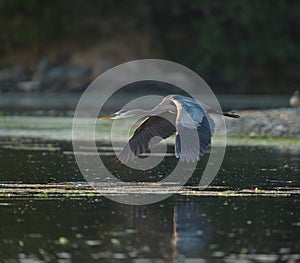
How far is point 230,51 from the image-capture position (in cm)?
4306

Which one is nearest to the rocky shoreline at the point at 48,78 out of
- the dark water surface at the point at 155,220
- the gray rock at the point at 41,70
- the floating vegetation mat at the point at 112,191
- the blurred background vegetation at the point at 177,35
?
the gray rock at the point at 41,70

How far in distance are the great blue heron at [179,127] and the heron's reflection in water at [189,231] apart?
0.61m

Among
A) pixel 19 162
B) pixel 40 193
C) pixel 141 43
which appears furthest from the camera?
pixel 141 43

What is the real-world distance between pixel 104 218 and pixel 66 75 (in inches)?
1328

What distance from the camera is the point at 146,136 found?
12727mm

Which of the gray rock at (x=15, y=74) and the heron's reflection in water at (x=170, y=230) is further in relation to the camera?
the gray rock at (x=15, y=74)

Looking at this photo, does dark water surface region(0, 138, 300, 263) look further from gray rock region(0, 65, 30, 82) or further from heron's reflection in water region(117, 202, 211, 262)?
gray rock region(0, 65, 30, 82)

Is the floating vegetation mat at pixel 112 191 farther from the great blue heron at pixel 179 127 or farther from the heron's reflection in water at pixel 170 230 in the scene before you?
the heron's reflection in water at pixel 170 230

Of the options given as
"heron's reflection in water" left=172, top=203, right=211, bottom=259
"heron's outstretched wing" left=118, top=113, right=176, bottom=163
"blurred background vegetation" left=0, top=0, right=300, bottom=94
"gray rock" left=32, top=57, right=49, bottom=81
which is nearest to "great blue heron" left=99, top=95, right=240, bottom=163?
"heron's outstretched wing" left=118, top=113, right=176, bottom=163

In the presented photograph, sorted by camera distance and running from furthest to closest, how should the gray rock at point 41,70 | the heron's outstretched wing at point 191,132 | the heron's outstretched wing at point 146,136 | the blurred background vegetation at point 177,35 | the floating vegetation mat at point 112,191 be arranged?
the gray rock at point 41,70 < the blurred background vegetation at point 177,35 < the heron's outstretched wing at point 146,136 < the floating vegetation mat at point 112,191 < the heron's outstretched wing at point 191,132

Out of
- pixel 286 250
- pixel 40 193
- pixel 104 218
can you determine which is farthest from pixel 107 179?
pixel 286 250

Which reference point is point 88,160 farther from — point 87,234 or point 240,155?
point 87,234

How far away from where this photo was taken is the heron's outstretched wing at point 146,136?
12688 millimetres

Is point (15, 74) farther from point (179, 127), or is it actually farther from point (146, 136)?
point (179, 127)
